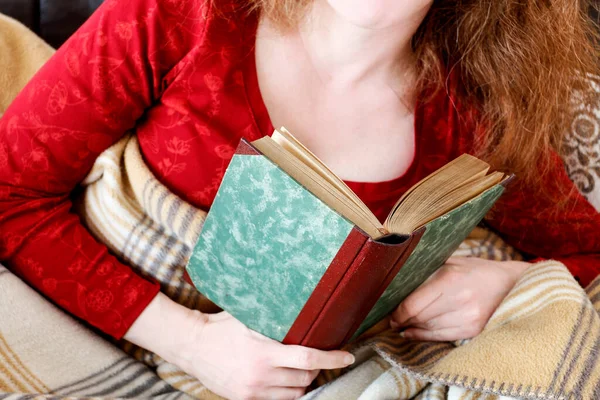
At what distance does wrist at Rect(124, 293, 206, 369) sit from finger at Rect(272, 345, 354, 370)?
0.48 ft

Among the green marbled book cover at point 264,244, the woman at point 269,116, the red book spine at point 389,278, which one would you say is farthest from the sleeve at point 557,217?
the green marbled book cover at point 264,244

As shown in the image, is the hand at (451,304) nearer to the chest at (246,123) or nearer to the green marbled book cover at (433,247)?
the green marbled book cover at (433,247)

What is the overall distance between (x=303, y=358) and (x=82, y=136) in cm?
40

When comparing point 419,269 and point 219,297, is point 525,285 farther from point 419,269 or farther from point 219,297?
point 219,297

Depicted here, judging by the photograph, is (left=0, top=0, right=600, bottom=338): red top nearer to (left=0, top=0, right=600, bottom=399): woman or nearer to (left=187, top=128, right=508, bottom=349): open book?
(left=0, top=0, right=600, bottom=399): woman

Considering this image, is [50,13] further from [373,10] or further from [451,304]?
[451,304]

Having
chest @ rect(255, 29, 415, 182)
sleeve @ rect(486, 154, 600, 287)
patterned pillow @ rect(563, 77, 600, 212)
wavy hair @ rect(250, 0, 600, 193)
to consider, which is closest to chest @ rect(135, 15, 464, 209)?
chest @ rect(255, 29, 415, 182)

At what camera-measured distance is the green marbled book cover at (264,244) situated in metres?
0.57

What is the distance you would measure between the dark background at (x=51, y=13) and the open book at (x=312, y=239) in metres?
0.64

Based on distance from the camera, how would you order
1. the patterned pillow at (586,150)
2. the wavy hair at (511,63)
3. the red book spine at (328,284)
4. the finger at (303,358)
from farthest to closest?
the patterned pillow at (586,150) < the wavy hair at (511,63) < the finger at (303,358) < the red book spine at (328,284)

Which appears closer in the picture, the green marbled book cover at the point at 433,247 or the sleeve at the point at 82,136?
the green marbled book cover at the point at 433,247

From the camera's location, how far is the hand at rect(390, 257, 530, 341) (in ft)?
2.73

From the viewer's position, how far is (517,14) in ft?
3.14

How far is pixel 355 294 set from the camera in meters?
0.63
